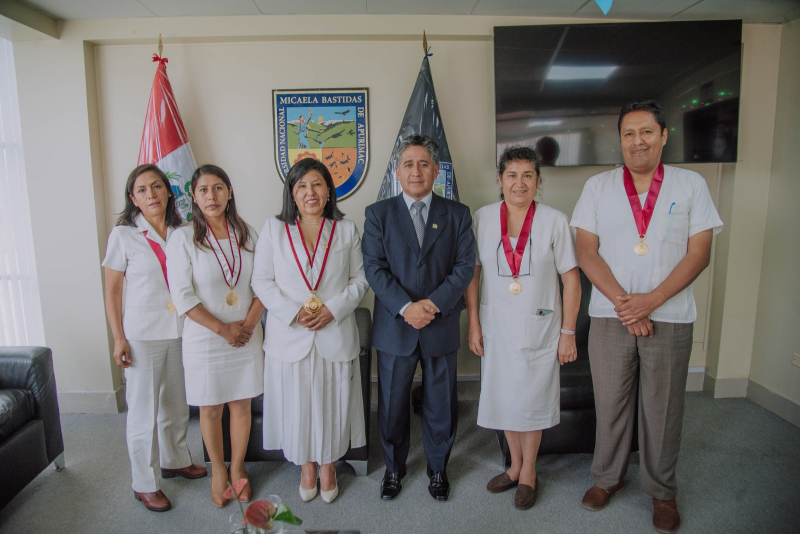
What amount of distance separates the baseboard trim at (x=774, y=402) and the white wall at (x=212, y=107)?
49 cm

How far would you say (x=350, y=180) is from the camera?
3332mm

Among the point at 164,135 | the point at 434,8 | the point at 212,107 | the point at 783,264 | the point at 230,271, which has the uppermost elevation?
the point at 434,8

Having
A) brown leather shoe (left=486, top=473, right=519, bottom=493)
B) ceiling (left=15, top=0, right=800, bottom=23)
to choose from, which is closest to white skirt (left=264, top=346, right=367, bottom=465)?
brown leather shoe (left=486, top=473, right=519, bottom=493)

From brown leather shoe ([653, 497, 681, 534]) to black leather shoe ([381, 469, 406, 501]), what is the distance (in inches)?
Answer: 47.3

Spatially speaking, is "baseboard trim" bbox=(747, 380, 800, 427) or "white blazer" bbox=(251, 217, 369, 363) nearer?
"white blazer" bbox=(251, 217, 369, 363)

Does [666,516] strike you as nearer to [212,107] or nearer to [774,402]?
Result: [774,402]

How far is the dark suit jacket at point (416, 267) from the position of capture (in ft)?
6.91

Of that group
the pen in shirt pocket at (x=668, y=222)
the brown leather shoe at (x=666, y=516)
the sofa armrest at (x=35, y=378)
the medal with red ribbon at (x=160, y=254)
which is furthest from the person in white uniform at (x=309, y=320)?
the brown leather shoe at (x=666, y=516)

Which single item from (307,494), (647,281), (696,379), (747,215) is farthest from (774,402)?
(307,494)

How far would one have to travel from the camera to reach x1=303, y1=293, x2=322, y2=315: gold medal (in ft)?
6.76

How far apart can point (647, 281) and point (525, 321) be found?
22.1 inches

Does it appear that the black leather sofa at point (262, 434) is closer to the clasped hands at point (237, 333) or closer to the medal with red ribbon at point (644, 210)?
the clasped hands at point (237, 333)

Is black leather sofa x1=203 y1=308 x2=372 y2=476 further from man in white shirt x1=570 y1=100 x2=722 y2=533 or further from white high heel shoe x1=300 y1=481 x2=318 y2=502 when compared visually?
man in white shirt x1=570 y1=100 x2=722 y2=533

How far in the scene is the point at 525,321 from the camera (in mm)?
2133
